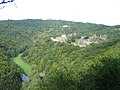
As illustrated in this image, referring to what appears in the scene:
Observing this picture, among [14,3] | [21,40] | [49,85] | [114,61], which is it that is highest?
[14,3]

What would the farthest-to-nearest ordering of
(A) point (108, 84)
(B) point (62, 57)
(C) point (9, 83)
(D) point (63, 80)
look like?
1. (B) point (62, 57)
2. (C) point (9, 83)
3. (D) point (63, 80)
4. (A) point (108, 84)

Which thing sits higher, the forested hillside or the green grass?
the forested hillside

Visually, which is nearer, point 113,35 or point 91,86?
point 91,86

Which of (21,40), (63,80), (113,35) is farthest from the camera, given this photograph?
(21,40)

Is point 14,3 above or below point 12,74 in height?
above

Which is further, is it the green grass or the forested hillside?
the green grass

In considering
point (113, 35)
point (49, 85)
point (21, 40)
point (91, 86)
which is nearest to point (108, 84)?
point (91, 86)

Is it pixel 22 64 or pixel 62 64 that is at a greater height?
pixel 62 64

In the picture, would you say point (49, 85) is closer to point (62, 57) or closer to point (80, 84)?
point (80, 84)

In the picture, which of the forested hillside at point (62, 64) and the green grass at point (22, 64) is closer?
the forested hillside at point (62, 64)

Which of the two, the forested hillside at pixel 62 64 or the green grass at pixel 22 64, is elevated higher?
the forested hillside at pixel 62 64

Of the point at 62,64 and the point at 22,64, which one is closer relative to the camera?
the point at 62,64
